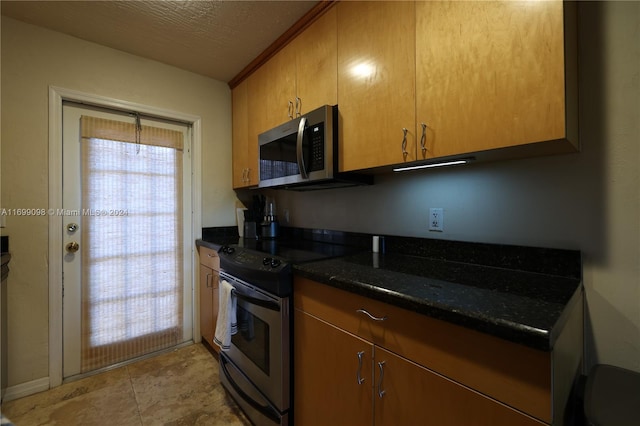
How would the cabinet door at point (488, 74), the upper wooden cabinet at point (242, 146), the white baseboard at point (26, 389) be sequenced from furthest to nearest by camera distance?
1. the upper wooden cabinet at point (242, 146)
2. the white baseboard at point (26, 389)
3. the cabinet door at point (488, 74)

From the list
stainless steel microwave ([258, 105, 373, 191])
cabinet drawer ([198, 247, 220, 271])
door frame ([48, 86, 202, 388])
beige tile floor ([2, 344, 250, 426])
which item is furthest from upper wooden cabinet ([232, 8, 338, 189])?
beige tile floor ([2, 344, 250, 426])

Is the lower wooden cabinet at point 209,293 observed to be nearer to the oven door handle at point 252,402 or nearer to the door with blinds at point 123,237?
the door with blinds at point 123,237

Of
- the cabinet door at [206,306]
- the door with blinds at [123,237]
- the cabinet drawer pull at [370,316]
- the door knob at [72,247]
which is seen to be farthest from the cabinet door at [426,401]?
the door knob at [72,247]

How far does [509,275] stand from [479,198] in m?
0.37

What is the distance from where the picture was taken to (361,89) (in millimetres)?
1331

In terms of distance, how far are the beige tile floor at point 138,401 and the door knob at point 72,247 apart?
0.92 metres

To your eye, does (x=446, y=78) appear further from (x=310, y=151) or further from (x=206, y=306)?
(x=206, y=306)

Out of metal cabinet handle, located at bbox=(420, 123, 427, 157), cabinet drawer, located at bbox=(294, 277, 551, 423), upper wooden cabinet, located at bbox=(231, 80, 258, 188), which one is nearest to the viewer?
cabinet drawer, located at bbox=(294, 277, 551, 423)

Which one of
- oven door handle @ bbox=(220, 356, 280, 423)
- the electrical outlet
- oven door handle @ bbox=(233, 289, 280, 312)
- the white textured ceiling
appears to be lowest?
oven door handle @ bbox=(220, 356, 280, 423)

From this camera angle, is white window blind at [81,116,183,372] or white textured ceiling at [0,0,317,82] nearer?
white textured ceiling at [0,0,317,82]

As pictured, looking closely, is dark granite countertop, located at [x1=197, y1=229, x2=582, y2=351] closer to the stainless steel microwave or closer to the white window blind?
the stainless steel microwave

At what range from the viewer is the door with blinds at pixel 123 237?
1.91 meters

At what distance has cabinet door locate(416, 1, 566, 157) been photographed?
810 millimetres

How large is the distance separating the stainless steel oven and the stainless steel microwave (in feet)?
1.74
